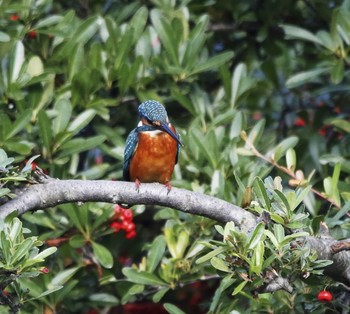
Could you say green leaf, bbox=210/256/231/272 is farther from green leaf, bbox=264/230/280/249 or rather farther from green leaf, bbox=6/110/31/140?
green leaf, bbox=6/110/31/140

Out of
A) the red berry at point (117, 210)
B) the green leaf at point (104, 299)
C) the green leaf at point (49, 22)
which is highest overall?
the green leaf at point (49, 22)

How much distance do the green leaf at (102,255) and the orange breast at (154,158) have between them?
34 cm

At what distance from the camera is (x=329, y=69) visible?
4582mm

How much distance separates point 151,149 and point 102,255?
1.76ft

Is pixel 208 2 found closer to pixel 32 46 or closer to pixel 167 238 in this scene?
pixel 32 46

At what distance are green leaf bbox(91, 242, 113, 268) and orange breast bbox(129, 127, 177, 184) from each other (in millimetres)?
342

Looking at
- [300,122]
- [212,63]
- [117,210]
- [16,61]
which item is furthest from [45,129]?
[300,122]

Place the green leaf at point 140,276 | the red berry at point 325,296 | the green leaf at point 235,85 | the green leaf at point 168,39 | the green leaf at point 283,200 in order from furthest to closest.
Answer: the green leaf at point 235,85 < the green leaf at point 168,39 < the green leaf at point 140,276 < the red berry at point 325,296 < the green leaf at point 283,200

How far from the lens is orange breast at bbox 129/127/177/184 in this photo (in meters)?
4.17

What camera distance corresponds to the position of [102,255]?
4078 mm

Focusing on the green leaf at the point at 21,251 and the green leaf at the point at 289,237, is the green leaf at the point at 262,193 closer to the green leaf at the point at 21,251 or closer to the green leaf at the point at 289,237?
the green leaf at the point at 289,237

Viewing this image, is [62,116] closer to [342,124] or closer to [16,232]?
[16,232]

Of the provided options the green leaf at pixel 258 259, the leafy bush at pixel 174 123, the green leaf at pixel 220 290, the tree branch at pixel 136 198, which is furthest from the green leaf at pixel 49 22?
the green leaf at pixel 258 259

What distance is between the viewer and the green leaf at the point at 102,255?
4.05m
